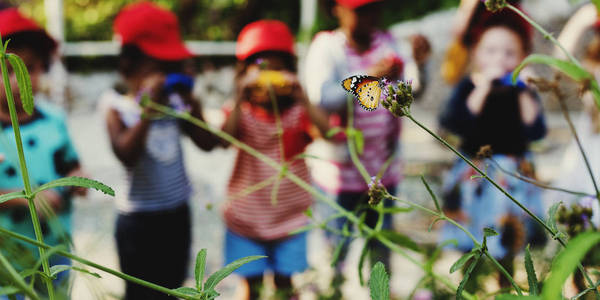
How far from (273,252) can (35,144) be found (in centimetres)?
82

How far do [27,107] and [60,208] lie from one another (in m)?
1.16

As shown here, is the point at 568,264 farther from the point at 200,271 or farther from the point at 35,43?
the point at 35,43

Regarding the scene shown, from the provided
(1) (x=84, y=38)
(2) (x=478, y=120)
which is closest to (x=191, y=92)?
(2) (x=478, y=120)

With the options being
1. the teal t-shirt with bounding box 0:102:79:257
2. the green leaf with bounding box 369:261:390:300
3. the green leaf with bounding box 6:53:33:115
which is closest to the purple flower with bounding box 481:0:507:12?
the green leaf with bounding box 369:261:390:300

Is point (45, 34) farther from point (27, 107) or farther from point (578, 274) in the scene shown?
point (578, 274)

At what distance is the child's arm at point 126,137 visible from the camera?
1.67 metres

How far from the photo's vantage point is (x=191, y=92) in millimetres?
1763

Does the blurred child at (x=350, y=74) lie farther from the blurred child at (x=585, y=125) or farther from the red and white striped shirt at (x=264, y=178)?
the blurred child at (x=585, y=125)

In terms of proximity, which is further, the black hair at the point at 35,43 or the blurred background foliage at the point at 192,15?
the blurred background foliage at the point at 192,15

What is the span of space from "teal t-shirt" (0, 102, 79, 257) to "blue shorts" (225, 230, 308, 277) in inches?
21.1

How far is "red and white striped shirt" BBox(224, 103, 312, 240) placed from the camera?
72.4 inches

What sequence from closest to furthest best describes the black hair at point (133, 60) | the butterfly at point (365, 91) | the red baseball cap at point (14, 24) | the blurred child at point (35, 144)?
the butterfly at point (365, 91) < the blurred child at point (35, 144) < the red baseball cap at point (14, 24) < the black hair at point (133, 60)

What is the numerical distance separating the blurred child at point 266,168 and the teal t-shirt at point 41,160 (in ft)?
1.58

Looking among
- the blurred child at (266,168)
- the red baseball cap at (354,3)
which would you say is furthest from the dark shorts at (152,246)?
the red baseball cap at (354,3)
